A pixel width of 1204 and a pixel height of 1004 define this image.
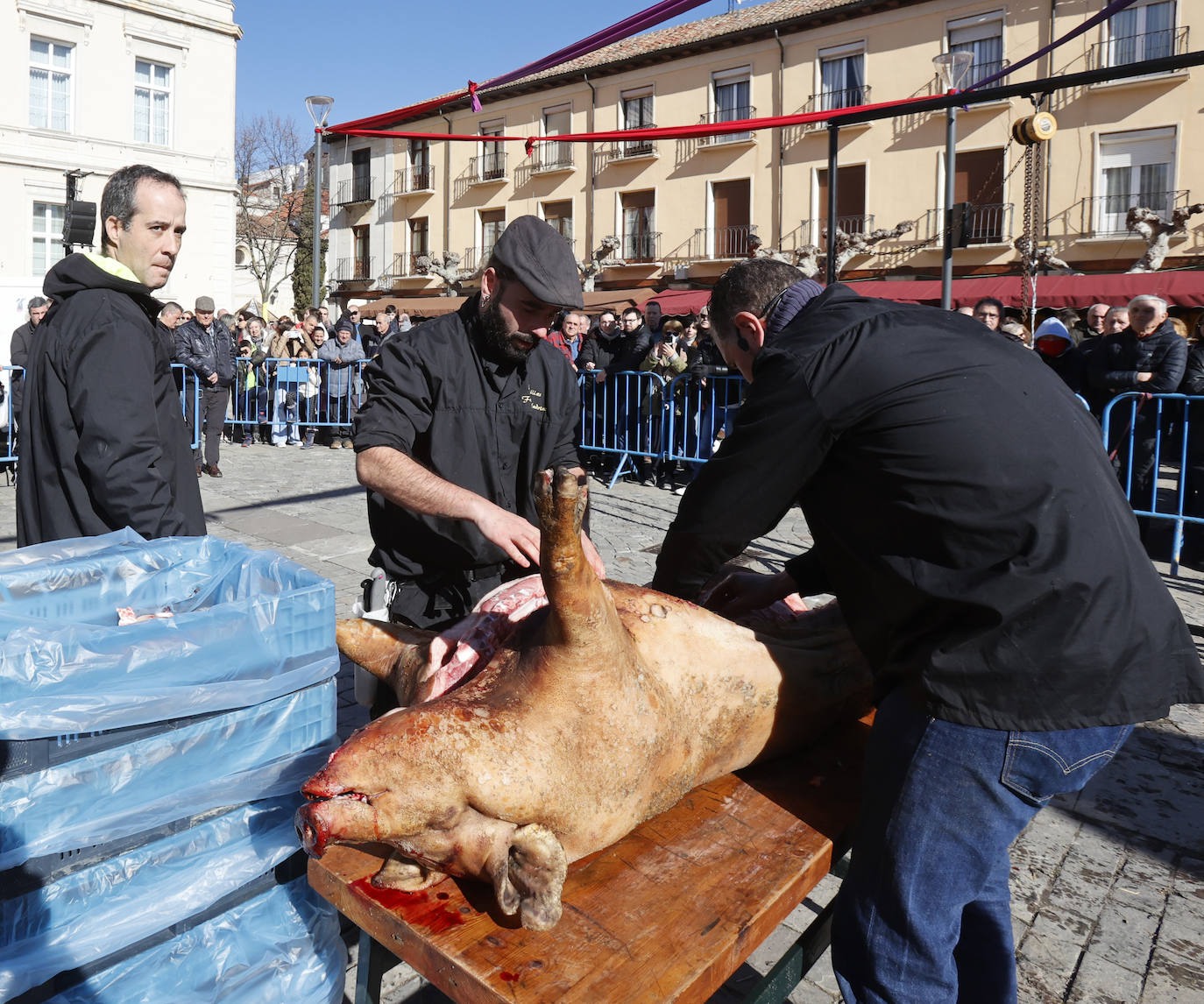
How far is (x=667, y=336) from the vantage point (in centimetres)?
1191

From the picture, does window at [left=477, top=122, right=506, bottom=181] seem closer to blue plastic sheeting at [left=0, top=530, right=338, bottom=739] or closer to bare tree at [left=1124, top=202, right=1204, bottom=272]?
bare tree at [left=1124, top=202, right=1204, bottom=272]

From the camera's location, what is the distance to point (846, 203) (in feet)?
83.9

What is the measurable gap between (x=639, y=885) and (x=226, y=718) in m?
0.88

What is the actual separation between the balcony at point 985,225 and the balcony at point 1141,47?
363cm

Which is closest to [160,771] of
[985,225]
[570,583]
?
[570,583]

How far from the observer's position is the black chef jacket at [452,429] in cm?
282

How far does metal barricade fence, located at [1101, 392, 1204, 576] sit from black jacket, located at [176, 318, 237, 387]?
9.80 meters

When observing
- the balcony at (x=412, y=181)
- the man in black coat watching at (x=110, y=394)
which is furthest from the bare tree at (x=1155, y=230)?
the balcony at (x=412, y=181)

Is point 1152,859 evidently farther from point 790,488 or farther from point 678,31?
point 678,31

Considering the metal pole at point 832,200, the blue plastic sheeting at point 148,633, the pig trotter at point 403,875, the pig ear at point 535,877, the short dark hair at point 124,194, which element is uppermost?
the metal pole at point 832,200

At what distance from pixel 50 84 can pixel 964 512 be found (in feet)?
107

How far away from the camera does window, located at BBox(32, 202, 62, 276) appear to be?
2680 centimetres

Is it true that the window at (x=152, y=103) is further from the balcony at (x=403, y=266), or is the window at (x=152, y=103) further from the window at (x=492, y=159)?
the window at (x=492, y=159)

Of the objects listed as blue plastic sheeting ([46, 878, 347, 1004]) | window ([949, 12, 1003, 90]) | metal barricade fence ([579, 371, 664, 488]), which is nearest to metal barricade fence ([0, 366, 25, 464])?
metal barricade fence ([579, 371, 664, 488])
